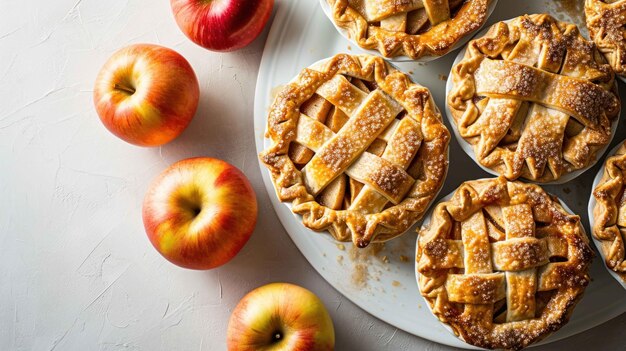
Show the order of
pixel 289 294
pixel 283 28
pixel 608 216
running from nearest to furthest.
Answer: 1. pixel 608 216
2. pixel 289 294
3. pixel 283 28

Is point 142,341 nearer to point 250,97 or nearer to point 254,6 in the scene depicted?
point 250,97

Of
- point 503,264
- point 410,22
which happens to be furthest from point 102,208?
point 503,264

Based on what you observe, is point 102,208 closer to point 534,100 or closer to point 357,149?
point 357,149

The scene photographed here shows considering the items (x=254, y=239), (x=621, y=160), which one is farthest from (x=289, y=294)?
(x=621, y=160)

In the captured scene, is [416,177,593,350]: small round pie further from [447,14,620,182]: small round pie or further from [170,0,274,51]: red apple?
[170,0,274,51]: red apple

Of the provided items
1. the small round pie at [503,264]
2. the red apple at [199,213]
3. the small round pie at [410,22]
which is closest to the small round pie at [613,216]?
the small round pie at [503,264]

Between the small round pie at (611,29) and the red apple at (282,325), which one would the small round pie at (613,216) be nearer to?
the small round pie at (611,29)
